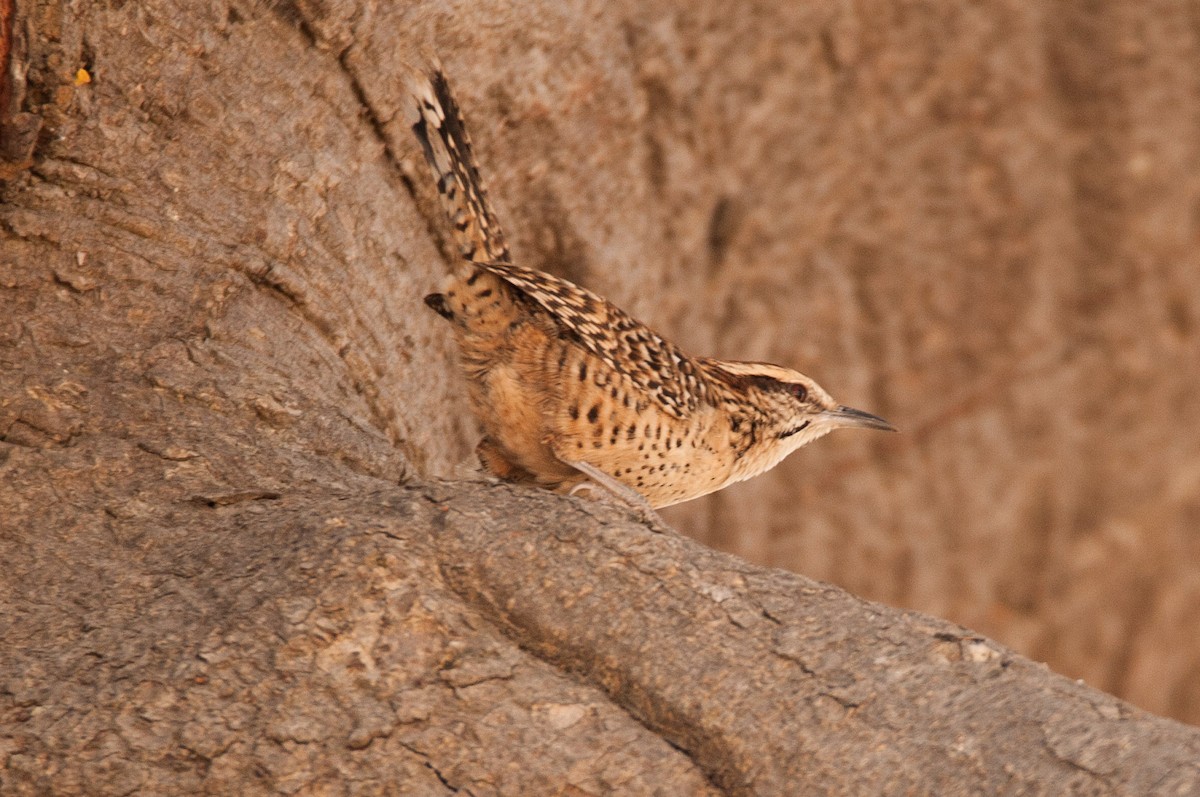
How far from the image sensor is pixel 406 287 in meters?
4.44

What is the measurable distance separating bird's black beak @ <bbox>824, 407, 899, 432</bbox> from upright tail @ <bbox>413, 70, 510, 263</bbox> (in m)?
1.24

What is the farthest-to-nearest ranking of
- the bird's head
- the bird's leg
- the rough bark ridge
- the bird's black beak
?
the bird's black beak < the bird's head < the bird's leg < the rough bark ridge

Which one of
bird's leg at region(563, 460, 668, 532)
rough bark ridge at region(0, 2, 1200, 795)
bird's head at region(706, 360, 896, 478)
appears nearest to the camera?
rough bark ridge at region(0, 2, 1200, 795)

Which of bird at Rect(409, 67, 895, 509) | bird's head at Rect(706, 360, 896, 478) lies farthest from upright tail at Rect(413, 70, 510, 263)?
bird's head at Rect(706, 360, 896, 478)

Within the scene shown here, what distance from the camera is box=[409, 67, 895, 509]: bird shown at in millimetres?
3725

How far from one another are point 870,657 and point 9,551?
5.14 ft

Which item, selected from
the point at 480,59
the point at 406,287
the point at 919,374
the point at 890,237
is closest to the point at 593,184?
the point at 480,59

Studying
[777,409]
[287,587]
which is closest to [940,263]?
[777,409]

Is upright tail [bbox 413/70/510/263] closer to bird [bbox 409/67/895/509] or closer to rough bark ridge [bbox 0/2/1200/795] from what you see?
bird [bbox 409/67/895/509]

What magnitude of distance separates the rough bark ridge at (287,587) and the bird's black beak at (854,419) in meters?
1.50

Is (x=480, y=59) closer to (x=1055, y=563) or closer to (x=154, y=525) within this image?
(x=154, y=525)

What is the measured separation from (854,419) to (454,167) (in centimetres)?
152

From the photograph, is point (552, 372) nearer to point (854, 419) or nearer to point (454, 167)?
point (454, 167)

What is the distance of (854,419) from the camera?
15.0ft
